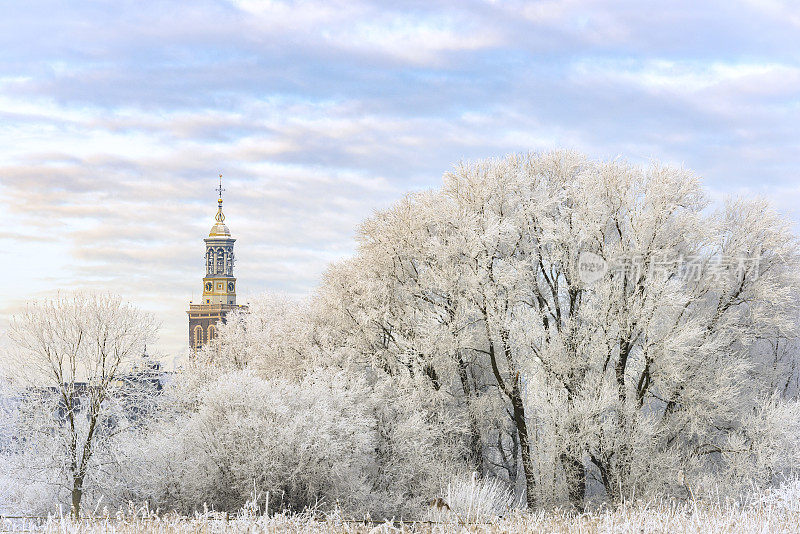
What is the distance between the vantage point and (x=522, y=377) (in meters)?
22.2

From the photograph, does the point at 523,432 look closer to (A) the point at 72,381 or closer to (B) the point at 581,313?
(B) the point at 581,313

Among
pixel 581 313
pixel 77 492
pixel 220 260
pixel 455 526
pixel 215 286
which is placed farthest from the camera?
pixel 220 260

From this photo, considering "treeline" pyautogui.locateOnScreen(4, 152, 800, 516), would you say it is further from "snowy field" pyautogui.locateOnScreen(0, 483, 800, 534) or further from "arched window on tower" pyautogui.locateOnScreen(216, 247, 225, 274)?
"arched window on tower" pyautogui.locateOnScreen(216, 247, 225, 274)

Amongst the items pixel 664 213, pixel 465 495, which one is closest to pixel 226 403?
pixel 465 495

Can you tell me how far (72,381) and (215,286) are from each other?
169 m

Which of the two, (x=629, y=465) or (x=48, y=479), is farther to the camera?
(x=629, y=465)

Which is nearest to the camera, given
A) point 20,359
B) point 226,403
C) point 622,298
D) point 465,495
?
point 465,495

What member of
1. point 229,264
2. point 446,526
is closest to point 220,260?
point 229,264

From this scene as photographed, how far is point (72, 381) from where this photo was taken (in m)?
20.0

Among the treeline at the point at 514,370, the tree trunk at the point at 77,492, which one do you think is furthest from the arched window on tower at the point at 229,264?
the tree trunk at the point at 77,492

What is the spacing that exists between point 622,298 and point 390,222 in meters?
7.83

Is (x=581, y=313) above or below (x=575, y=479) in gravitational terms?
above

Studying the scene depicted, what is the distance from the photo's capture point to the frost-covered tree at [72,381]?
63.2 ft

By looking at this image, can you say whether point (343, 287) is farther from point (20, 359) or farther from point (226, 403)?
point (20, 359)
